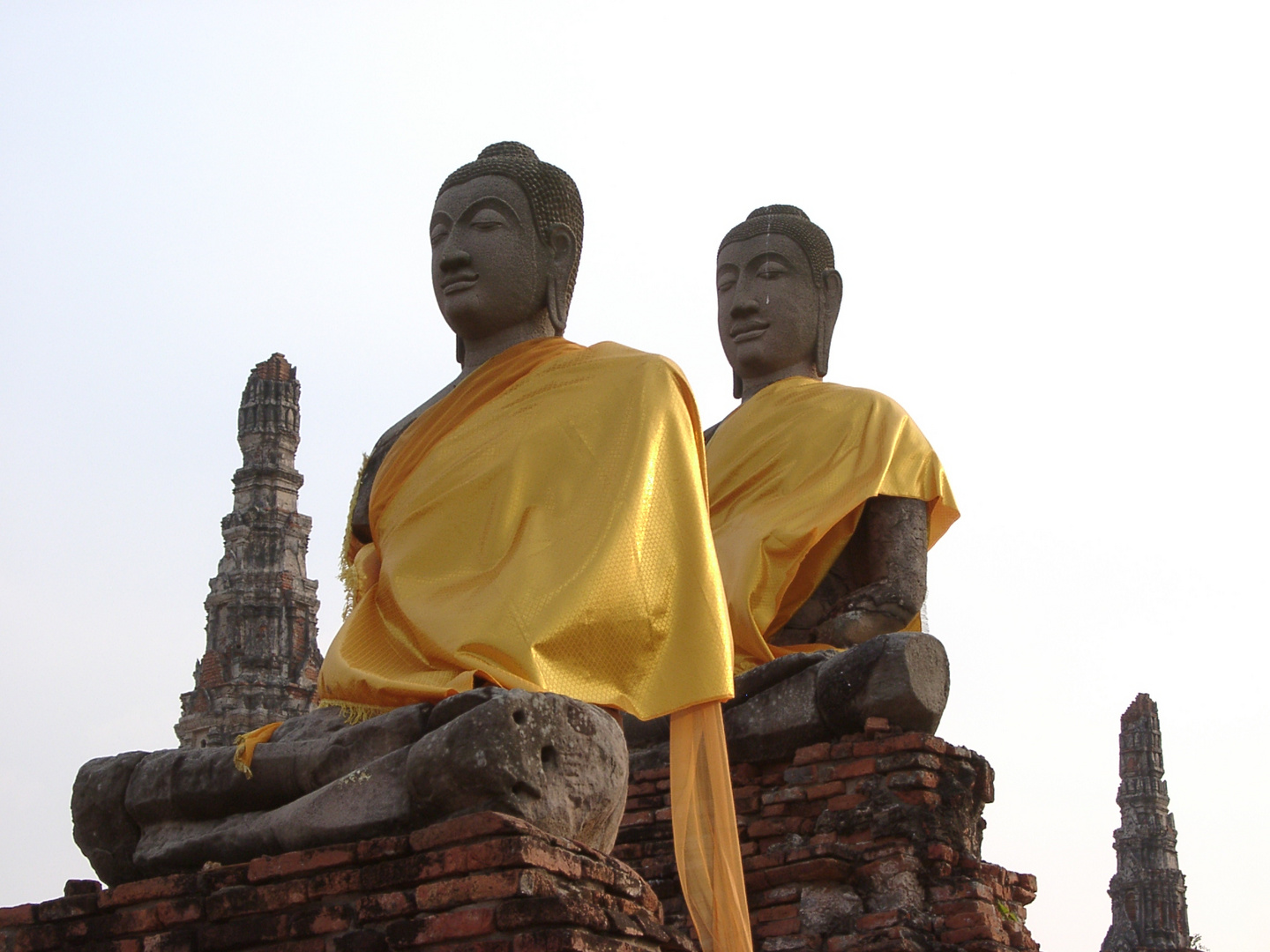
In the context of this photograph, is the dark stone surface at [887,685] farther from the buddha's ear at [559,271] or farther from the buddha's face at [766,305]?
the buddha's face at [766,305]

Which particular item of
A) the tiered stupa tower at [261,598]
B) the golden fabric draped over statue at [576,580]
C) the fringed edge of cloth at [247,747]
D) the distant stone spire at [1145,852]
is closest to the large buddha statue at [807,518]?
the golden fabric draped over statue at [576,580]

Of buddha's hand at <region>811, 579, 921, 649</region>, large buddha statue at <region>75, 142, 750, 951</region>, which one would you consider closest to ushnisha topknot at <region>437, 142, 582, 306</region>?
large buddha statue at <region>75, 142, 750, 951</region>

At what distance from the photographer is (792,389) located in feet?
30.3

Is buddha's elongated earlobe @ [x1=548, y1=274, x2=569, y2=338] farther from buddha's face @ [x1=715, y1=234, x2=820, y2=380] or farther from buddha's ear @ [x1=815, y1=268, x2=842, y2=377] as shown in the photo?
buddha's ear @ [x1=815, y1=268, x2=842, y2=377]

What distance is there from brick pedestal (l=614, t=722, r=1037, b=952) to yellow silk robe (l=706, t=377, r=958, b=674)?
2.24ft

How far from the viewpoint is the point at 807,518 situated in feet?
27.7

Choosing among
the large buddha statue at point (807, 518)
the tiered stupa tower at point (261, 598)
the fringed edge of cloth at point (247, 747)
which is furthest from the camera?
the tiered stupa tower at point (261, 598)

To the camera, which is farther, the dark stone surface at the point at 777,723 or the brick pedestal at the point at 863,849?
the dark stone surface at the point at 777,723

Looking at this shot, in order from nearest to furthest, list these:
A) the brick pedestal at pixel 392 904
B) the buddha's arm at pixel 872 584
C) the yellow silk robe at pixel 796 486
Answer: the brick pedestal at pixel 392 904 < the yellow silk robe at pixel 796 486 < the buddha's arm at pixel 872 584

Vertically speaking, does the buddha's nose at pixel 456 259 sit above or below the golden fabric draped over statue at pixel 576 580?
above

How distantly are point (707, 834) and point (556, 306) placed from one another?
2177 mm

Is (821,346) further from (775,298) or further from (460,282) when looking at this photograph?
(460,282)

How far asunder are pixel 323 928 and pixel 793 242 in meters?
5.57

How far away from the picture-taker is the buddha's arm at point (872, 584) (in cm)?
835
